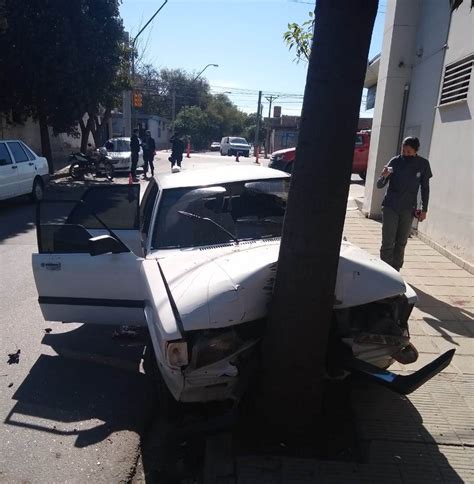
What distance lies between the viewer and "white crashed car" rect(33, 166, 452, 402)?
279 cm

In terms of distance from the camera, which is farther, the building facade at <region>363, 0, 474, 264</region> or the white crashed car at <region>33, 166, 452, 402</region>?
the building facade at <region>363, 0, 474, 264</region>

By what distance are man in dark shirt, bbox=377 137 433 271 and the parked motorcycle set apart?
49.3 ft

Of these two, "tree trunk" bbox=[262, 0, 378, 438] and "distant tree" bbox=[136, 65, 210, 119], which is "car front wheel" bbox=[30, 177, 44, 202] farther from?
"distant tree" bbox=[136, 65, 210, 119]

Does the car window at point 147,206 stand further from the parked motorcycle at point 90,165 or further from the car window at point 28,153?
the parked motorcycle at point 90,165

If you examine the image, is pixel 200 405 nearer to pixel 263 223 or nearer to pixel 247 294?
pixel 247 294

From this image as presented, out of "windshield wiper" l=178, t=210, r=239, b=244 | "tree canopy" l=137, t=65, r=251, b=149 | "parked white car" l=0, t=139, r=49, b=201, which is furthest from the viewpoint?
"tree canopy" l=137, t=65, r=251, b=149

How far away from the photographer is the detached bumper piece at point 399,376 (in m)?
2.69

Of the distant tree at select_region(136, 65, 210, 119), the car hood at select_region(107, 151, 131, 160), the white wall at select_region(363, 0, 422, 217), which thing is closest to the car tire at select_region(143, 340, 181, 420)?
the white wall at select_region(363, 0, 422, 217)

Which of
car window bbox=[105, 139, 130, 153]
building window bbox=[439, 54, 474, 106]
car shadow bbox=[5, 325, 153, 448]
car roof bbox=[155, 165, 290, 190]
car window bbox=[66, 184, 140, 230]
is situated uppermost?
building window bbox=[439, 54, 474, 106]

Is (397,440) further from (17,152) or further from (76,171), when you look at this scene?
(76,171)

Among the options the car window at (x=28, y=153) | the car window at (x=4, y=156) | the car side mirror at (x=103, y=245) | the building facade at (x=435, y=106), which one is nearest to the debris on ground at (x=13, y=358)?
the car side mirror at (x=103, y=245)

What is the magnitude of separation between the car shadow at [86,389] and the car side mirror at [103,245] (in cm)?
107

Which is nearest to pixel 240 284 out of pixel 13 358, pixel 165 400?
pixel 165 400

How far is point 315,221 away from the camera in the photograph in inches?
104
